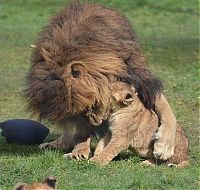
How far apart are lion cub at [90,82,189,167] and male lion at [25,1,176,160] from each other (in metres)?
0.09

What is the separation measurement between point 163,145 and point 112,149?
516 mm

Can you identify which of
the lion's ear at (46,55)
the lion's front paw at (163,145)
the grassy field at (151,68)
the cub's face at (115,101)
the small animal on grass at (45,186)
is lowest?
the grassy field at (151,68)

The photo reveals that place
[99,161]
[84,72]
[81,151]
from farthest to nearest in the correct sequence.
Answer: [81,151], [99,161], [84,72]

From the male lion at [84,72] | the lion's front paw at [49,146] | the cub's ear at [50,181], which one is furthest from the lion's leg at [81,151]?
the cub's ear at [50,181]

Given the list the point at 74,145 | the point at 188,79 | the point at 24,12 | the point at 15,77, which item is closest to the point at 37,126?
the point at 74,145

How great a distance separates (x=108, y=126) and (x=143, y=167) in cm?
54

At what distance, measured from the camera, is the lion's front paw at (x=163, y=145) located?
306 inches

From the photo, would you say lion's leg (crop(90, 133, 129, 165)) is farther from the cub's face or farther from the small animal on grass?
the small animal on grass

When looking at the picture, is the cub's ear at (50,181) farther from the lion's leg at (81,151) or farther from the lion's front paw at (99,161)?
the lion's leg at (81,151)

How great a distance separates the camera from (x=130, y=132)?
309 inches

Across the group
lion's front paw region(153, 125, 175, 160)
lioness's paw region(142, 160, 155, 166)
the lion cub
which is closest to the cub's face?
the lion cub

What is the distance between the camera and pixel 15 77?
550 inches

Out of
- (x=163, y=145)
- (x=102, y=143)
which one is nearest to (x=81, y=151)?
(x=102, y=143)

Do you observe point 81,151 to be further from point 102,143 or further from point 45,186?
point 45,186
